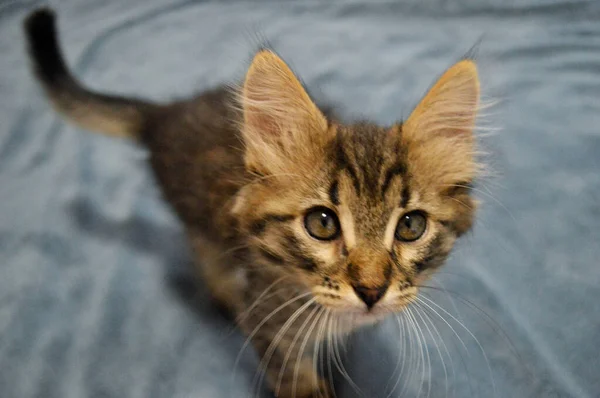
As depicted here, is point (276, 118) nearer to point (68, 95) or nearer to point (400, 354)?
point (400, 354)

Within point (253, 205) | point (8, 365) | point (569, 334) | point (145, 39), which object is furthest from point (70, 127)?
point (569, 334)

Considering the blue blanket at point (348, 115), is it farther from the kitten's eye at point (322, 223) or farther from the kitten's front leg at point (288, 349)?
the kitten's eye at point (322, 223)

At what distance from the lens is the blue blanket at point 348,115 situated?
1097 mm

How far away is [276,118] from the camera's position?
0.96 meters

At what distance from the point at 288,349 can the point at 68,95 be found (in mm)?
858

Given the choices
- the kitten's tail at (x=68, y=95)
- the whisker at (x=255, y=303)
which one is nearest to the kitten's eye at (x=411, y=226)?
the whisker at (x=255, y=303)

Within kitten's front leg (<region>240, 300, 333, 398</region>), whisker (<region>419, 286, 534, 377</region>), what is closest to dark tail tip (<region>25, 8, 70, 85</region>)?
kitten's front leg (<region>240, 300, 333, 398</region>)

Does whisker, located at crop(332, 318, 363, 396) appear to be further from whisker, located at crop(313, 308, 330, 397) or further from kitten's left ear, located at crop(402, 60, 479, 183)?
kitten's left ear, located at crop(402, 60, 479, 183)

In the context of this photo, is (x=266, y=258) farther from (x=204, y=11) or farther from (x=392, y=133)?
(x=204, y=11)

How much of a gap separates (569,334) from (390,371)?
1.25 feet

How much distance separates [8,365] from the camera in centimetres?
110

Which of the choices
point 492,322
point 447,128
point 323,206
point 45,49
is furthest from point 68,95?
point 492,322

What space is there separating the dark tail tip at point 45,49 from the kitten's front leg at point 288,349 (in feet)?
2.65

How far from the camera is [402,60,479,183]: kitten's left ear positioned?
0.91m
